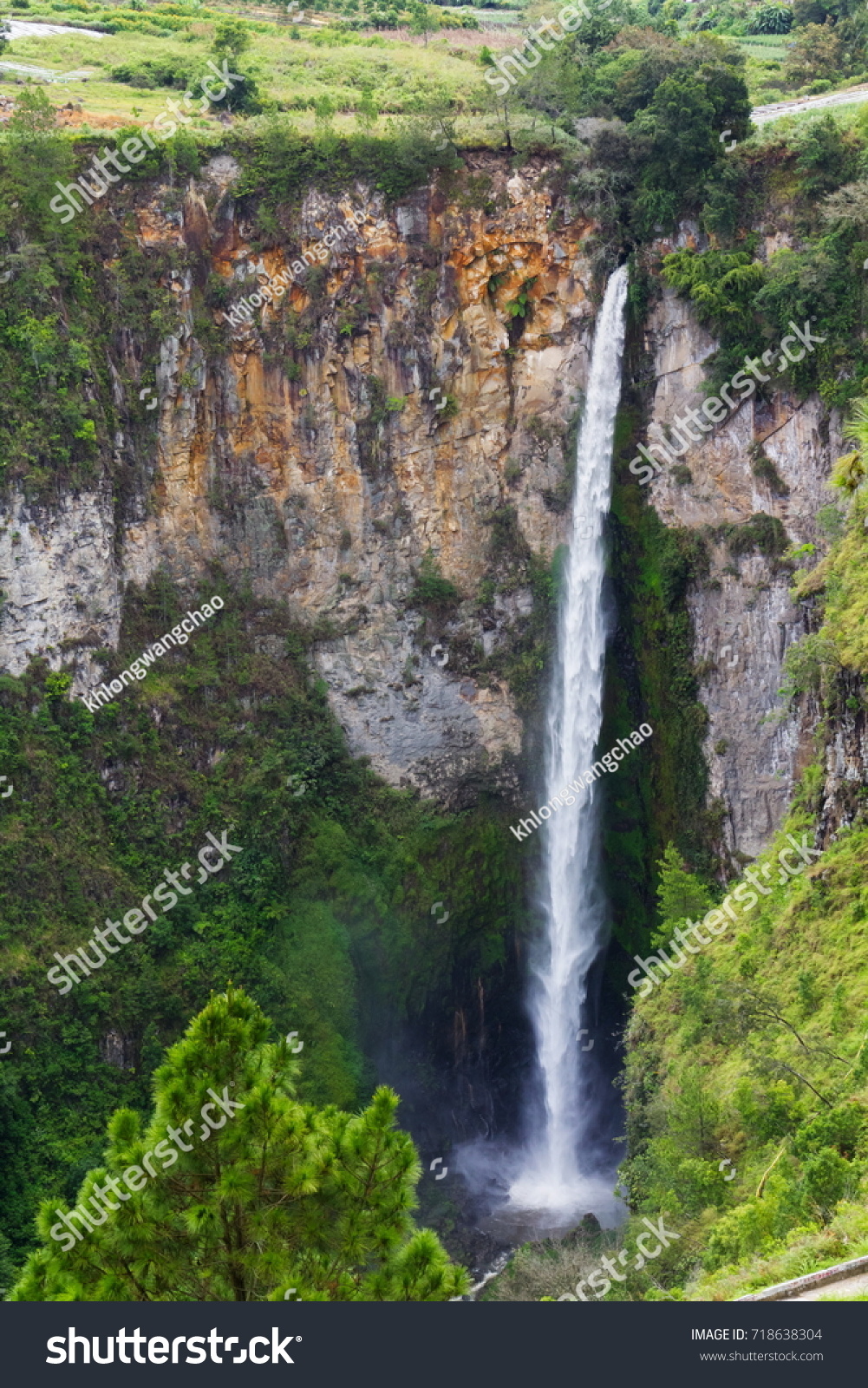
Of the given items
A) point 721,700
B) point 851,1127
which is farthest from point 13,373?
point 851,1127

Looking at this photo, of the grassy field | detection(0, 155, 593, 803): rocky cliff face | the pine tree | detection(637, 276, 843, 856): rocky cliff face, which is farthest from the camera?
the grassy field

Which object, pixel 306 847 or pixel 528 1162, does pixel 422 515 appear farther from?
pixel 528 1162

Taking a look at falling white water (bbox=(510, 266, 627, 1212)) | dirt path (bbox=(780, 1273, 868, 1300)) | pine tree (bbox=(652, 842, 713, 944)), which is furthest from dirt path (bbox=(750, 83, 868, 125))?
dirt path (bbox=(780, 1273, 868, 1300))

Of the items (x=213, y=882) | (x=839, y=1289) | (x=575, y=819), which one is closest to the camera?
(x=839, y=1289)

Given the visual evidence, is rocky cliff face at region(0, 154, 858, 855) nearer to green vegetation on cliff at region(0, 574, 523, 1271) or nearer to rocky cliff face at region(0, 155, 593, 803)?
rocky cliff face at region(0, 155, 593, 803)

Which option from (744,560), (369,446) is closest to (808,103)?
(744,560)

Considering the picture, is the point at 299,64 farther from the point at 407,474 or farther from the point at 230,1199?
the point at 230,1199
